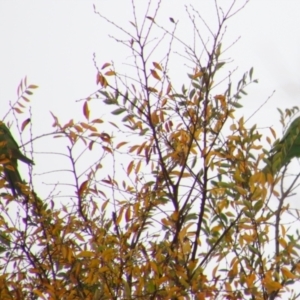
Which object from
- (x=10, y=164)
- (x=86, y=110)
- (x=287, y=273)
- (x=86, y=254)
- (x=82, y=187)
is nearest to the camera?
(x=287, y=273)

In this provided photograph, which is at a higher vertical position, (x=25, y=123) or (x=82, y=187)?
(x=25, y=123)

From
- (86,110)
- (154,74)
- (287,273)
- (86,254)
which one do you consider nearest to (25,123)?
(86,110)

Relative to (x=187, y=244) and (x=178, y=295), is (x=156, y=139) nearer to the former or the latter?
(x=187, y=244)

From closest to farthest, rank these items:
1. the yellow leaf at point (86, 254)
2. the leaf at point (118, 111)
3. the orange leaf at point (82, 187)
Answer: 1. the yellow leaf at point (86, 254)
2. the orange leaf at point (82, 187)
3. the leaf at point (118, 111)

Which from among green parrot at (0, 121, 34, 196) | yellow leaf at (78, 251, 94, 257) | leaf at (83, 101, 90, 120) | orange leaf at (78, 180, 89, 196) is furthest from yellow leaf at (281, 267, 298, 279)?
green parrot at (0, 121, 34, 196)

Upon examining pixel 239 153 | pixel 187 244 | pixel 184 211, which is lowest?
pixel 187 244

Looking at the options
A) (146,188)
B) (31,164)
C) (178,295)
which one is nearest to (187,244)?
(178,295)

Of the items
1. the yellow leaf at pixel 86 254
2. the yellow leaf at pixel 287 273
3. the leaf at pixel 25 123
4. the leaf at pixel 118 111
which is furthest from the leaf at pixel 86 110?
the yellow leaf at pixel 287 273

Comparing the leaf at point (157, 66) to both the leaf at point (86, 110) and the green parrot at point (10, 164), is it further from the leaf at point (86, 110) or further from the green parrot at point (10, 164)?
the green parrot at point (10, 164)

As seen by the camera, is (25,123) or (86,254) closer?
(86,254)

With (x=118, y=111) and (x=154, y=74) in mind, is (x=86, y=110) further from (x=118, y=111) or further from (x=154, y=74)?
(x=154, y=74)

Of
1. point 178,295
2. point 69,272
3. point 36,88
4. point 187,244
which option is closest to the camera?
point 178,295

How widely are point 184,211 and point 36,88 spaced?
3.22 feet

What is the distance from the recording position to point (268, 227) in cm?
213
